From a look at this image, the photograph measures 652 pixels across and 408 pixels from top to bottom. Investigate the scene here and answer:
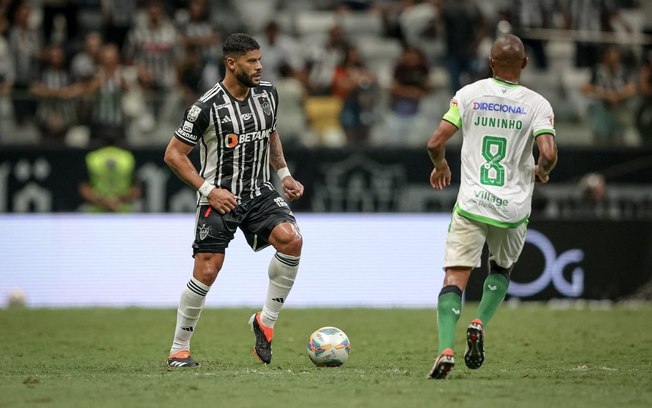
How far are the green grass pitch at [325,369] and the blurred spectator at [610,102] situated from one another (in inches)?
152

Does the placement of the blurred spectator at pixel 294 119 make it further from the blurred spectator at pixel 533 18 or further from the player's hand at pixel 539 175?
the player's hand at pixel 539 175

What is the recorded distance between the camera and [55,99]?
16.6 metres

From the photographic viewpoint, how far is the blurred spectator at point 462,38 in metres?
18.6

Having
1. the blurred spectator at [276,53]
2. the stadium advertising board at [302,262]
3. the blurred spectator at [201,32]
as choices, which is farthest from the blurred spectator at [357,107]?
the stadium advertising board at [302,262]

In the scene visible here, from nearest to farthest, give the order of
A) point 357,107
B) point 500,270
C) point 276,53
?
point 500,270 < point 357,107 < point 276,53

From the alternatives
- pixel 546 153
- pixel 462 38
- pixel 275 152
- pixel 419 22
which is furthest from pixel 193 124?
pixel 419 22

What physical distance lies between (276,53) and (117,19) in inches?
111

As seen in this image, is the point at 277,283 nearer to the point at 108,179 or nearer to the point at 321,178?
the point at 108,179

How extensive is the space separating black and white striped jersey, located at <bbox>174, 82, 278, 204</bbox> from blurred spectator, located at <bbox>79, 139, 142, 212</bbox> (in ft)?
27.4

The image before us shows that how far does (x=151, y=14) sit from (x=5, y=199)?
3.86m

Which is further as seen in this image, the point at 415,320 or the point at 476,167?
the point at 415,320

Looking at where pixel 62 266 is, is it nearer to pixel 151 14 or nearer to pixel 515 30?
pixel 151 14

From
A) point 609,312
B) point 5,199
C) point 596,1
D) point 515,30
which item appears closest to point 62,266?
point 5,199

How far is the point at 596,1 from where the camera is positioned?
20.4m
